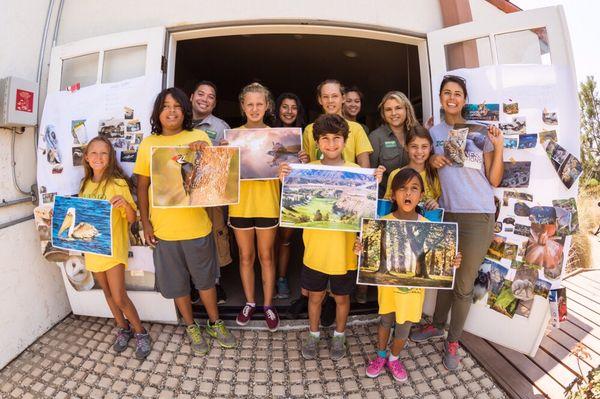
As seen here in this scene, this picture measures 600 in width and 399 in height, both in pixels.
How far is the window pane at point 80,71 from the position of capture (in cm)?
295

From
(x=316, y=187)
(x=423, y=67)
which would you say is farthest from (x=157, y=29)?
(x=423, y=67)

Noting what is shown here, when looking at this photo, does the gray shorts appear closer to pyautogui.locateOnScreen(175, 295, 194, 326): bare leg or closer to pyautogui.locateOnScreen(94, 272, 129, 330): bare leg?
pyautogui.locateOnScreen(175, 295, 194, 326): bare leg

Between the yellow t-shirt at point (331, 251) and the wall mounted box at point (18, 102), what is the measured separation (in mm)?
2522

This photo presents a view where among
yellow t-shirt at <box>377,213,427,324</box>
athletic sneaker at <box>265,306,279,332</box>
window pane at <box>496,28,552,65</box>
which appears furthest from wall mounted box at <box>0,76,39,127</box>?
window pane at <box>496,28,552,65</box>

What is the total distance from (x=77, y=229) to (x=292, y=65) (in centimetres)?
570

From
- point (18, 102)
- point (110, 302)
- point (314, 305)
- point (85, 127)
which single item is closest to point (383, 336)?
point (314, 305)

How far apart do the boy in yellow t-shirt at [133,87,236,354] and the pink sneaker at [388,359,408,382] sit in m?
1.49

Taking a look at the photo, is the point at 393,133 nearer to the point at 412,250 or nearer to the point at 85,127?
the point at 412,250

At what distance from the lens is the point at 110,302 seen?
2.66 meters

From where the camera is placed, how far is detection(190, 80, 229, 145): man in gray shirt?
2865mm

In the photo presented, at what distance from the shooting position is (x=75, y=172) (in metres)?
Answer: 2.81

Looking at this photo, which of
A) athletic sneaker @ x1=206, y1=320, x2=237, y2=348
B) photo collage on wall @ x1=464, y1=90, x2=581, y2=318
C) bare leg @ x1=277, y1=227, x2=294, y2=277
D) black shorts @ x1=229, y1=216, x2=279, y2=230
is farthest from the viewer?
bare leg @ x1=277, y1=227, x2=294, y2=277

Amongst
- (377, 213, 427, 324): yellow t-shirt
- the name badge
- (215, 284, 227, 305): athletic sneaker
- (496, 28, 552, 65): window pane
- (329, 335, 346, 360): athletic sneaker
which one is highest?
(496, 28, 552, 65): window pane

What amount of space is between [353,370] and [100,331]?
2319mm
